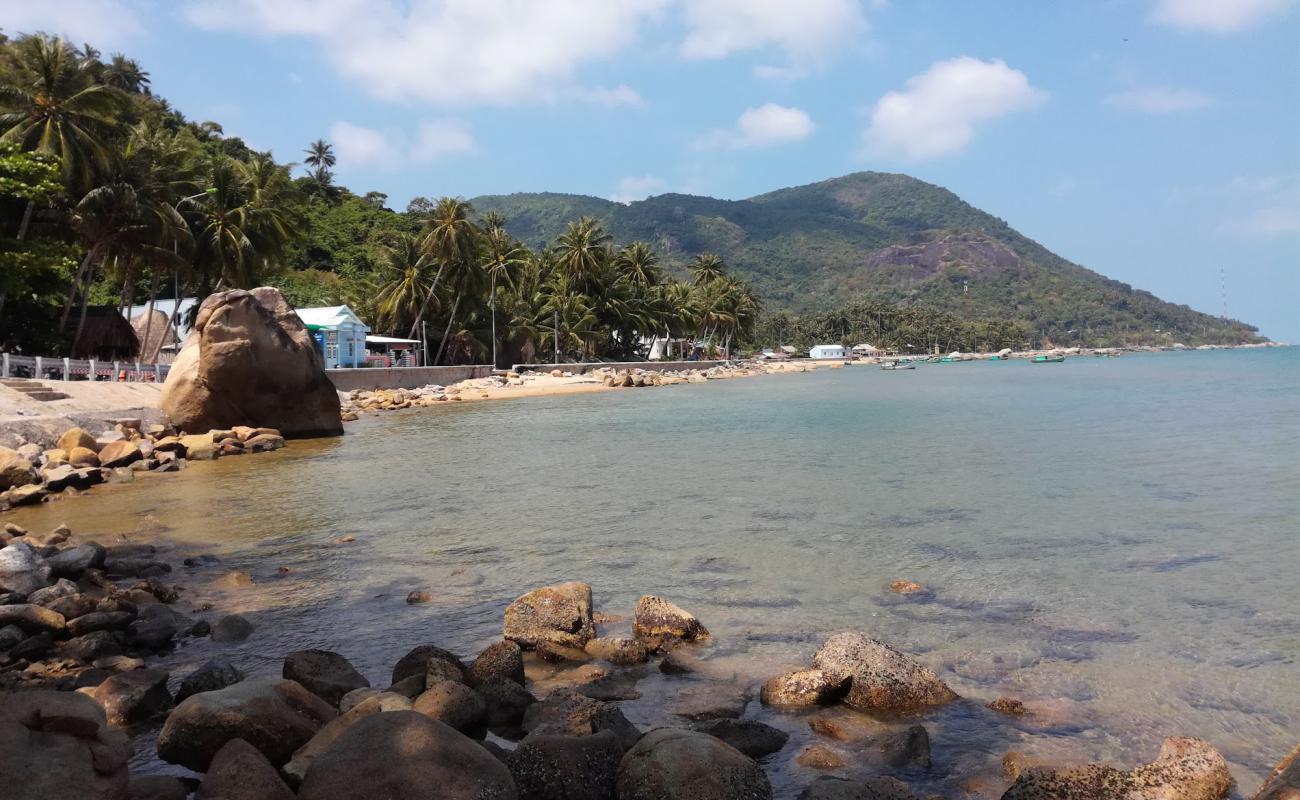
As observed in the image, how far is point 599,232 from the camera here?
7738 centimetres

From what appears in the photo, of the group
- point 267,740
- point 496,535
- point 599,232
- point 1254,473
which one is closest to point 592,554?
point 496,535

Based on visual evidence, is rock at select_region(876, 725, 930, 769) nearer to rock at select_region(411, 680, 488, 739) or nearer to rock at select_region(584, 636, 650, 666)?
rock at select_region(584, 636, 650, 666)

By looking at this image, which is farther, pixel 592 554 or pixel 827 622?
pixel 592 554

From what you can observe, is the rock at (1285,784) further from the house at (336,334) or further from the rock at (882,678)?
the house at (336,334)

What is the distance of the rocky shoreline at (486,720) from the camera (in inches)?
150

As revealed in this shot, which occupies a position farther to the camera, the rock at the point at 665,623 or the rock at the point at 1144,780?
the rock at the point at 665,623

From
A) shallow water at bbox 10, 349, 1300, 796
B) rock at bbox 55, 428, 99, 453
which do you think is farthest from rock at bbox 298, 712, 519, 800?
rock at bbox 55, 428, 99, 453

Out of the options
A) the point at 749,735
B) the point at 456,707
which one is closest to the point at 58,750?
the point at 456,707

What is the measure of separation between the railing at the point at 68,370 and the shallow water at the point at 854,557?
10.5m

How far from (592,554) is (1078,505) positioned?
8245 millimetres

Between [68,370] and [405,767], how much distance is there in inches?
1186

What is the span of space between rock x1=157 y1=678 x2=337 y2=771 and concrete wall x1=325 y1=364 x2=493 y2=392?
39.2 metres

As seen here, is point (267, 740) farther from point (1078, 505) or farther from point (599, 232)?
point (599, 232)

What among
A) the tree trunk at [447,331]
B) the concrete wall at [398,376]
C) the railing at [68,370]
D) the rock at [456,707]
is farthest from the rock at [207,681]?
the tree trunk at [447,331]
